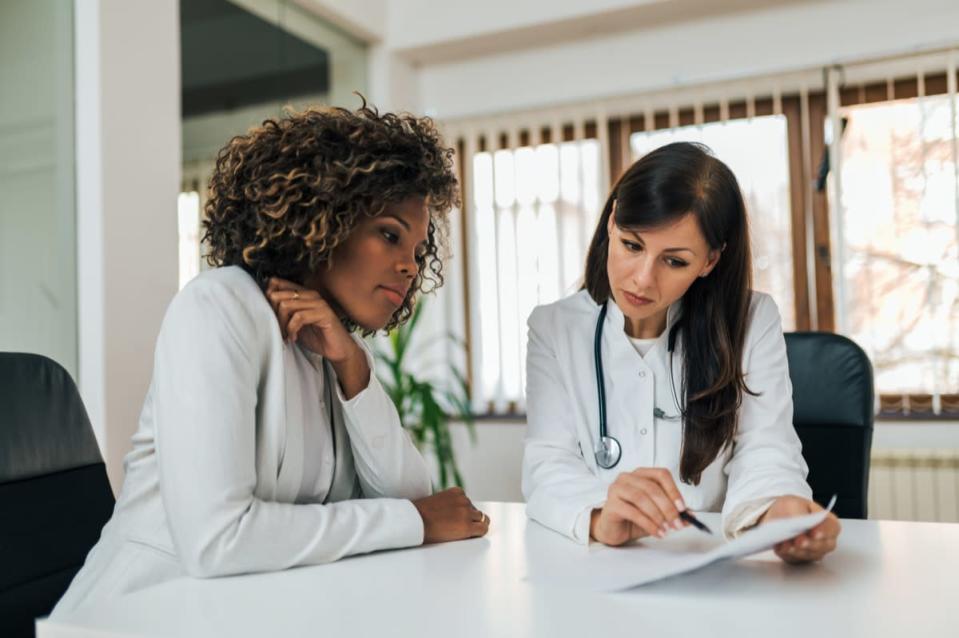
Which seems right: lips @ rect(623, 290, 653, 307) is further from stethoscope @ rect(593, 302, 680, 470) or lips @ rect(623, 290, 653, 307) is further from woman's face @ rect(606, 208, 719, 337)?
stethoscope @ rect(593, 302, 680, 470)

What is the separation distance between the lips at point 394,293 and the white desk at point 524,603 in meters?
0.45

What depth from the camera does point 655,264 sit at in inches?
63.4

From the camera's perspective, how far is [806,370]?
1.87 metres

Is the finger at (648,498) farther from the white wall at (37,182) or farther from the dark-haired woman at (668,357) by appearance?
the white wall at (37,182)

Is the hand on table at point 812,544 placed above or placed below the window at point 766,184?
below

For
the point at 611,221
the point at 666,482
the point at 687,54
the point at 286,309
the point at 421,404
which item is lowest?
the point at 421,404

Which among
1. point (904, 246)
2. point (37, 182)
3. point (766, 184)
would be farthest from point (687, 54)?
point (37, 182)

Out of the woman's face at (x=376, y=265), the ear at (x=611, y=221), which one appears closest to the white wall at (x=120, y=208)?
the woman's face at (x=376, y=265)

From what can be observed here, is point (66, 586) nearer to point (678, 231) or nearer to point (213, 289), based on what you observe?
point (213, 289)

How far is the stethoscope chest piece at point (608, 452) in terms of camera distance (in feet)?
5.34

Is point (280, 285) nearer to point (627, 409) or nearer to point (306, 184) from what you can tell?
point (306, 184)

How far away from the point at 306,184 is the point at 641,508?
2.31 feet

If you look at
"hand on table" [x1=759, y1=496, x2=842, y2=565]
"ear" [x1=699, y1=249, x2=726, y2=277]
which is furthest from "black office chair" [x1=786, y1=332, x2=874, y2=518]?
"hand on table" [x1=759, y1=496, x2=842, y2=565]

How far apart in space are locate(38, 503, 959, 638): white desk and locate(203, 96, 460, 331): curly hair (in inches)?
19.8
